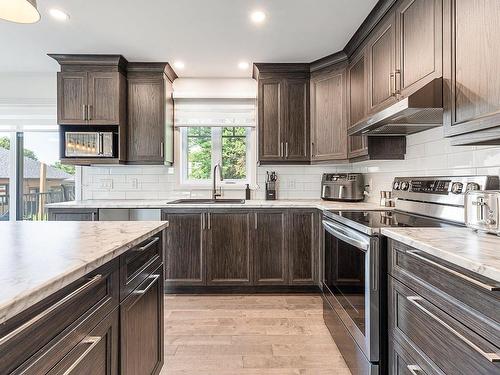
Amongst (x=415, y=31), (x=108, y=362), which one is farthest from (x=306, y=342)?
(x=415, y=31)

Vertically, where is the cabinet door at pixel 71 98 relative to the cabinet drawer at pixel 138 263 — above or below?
above

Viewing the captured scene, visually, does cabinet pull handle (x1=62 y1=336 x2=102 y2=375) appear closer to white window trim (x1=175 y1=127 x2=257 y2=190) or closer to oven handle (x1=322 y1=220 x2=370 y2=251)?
oven handle (x1=322 y1=220 x2=370 y2=251)

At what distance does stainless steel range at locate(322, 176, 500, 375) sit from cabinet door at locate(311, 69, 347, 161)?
920mm

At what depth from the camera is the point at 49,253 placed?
38.3 inches

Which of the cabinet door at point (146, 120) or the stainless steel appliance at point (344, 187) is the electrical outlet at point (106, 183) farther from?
the stainless steel appliance at point (344, 187)

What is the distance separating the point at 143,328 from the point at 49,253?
2.12ft

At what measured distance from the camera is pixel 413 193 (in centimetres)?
212

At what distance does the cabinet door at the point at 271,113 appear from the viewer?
11.0 feet

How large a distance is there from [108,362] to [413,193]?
2.01 metres

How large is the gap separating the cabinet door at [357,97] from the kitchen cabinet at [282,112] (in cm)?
50

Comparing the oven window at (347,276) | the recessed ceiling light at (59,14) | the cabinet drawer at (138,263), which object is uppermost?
the recessed ceiling light at (59,14)

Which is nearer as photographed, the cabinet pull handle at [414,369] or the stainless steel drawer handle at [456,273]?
the stainless steel drawer handle at [456,273]

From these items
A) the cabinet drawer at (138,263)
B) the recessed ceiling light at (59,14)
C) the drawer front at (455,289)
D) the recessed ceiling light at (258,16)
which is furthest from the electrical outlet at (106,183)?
the drawer front at (455,289)

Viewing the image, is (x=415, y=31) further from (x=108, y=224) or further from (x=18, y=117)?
(x=18, y=117)
